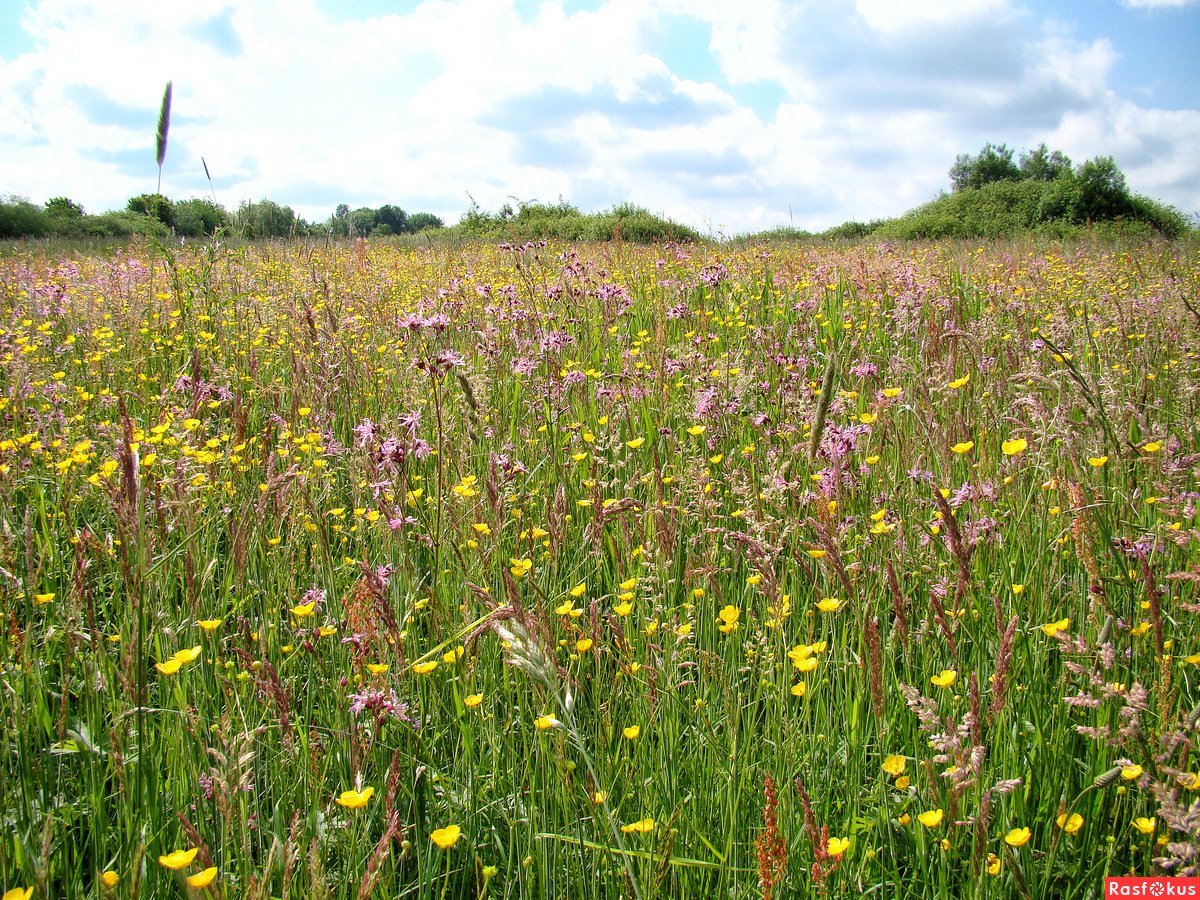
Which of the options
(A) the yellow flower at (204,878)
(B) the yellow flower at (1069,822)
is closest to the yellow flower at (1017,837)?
(B) the yellow flower at (1069,822)

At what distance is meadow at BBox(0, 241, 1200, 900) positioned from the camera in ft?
3.50

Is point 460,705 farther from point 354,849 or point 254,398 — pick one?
point 254,398

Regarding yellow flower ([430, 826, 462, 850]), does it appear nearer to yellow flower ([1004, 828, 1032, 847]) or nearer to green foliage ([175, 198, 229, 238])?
yellow flower ([1004, 828, 1032, 847])

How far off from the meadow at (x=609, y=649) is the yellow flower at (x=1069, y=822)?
1.1 inches

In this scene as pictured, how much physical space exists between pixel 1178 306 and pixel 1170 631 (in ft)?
6.35

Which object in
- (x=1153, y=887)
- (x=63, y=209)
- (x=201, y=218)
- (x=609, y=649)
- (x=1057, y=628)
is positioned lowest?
(x=1153, y=887)

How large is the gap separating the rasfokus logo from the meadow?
0.02 metres

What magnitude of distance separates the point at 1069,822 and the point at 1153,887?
109mm

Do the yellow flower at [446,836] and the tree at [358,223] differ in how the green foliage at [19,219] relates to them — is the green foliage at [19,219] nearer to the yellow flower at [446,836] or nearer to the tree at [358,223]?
the tree at [358,223]

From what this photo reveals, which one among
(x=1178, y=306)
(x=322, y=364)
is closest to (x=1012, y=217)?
(x=1178, y=306)

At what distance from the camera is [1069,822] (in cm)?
105

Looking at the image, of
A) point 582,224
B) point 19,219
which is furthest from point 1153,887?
point 19,219

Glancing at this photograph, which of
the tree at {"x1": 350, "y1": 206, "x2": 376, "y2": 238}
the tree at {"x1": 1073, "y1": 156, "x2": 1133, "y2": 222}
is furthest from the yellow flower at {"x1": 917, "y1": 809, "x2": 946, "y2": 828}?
the tree at {"x1": 1073, "y1": 156, "x2": 1133, "y2": 222}

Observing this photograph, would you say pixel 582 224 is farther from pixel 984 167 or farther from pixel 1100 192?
pixel 984 167
